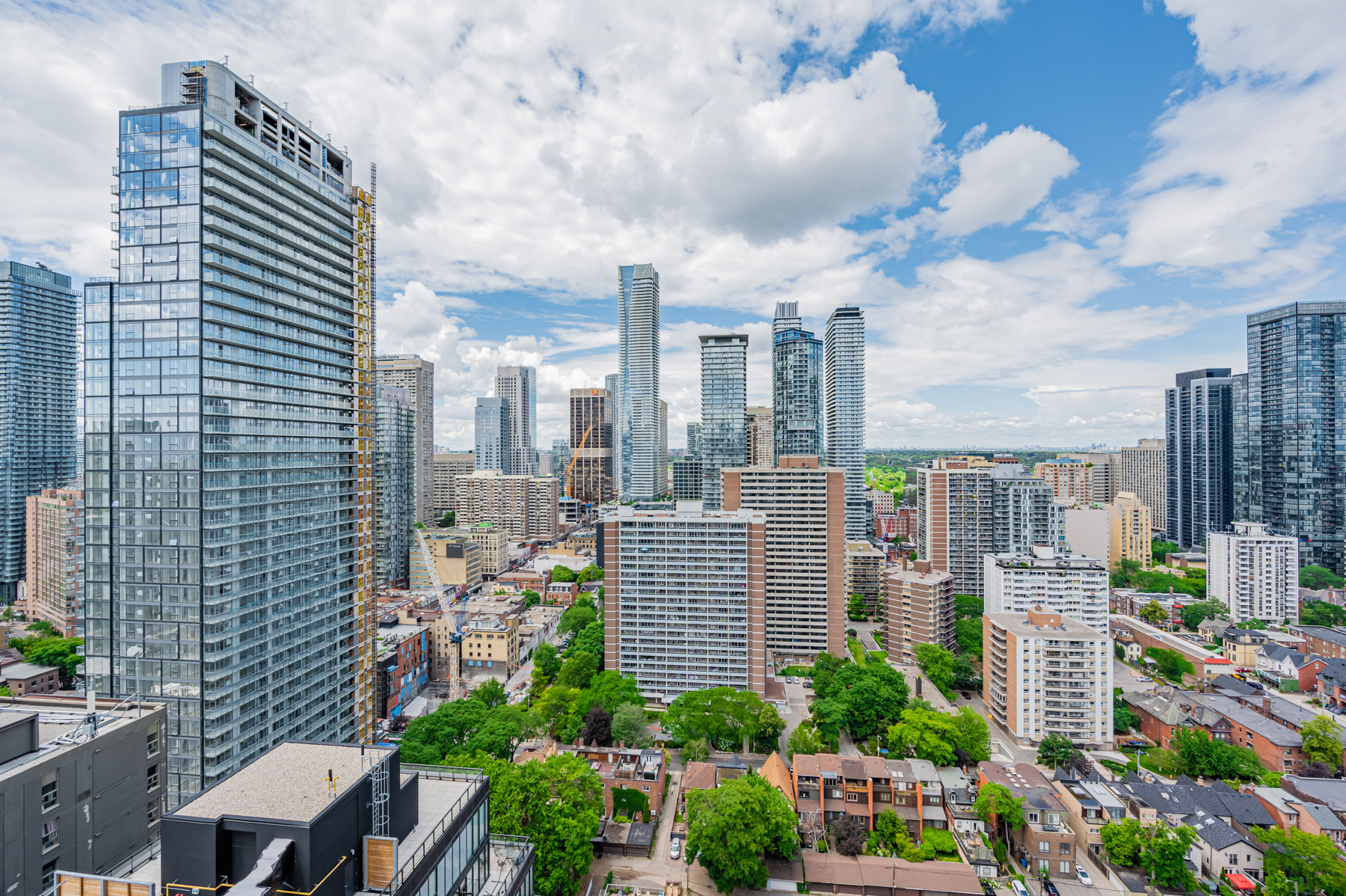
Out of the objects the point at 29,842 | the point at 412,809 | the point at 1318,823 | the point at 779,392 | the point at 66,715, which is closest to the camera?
the point at 412,809

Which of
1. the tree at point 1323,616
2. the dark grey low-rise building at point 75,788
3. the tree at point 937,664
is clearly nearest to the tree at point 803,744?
the tree at point 937,664

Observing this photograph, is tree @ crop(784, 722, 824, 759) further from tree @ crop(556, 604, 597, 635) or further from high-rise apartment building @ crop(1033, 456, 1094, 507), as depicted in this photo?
high-rise apartment building @ crop(1033, 456, 1094, 507)

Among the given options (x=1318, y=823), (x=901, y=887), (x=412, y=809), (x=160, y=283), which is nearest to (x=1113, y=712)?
(x=1318, y=823)

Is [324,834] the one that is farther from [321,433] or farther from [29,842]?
[321,433]

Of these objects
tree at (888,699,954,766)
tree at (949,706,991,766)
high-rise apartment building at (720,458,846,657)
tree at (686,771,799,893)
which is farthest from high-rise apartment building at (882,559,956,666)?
tree at (686,771,799,893)

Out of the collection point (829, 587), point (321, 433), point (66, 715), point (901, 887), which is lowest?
point (901, 887)

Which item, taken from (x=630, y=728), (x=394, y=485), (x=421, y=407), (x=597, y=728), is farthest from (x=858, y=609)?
(x=421, y=407)
